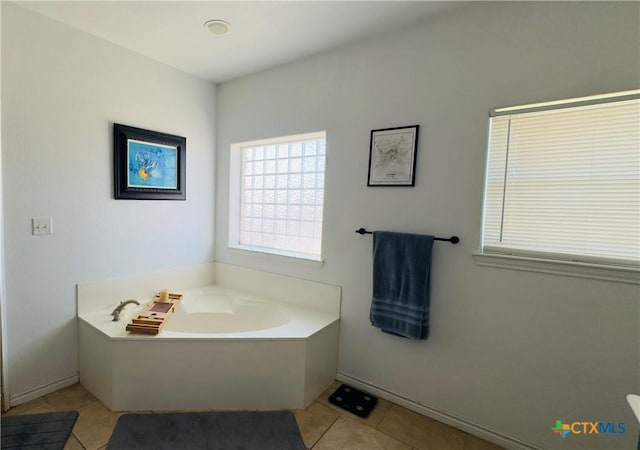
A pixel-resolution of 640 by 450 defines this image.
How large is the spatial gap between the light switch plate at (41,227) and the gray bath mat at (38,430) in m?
1.14

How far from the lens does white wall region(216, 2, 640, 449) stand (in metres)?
1.48

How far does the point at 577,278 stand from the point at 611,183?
19.4 inches

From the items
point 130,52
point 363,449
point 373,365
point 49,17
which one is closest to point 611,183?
point 373,365

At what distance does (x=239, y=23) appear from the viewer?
6.46 feet

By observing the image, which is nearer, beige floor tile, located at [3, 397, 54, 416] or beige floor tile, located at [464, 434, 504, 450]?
beige floor tile, located at [464, 434, 504, 450]

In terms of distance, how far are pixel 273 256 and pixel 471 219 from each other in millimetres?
1655

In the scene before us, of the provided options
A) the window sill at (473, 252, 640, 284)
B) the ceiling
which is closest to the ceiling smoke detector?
the ceiling

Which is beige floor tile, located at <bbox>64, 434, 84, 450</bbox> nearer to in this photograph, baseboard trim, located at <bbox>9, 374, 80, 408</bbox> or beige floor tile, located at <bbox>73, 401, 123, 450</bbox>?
beige floor tile, located at <bbox>73, 401, 123, 450</bbox>

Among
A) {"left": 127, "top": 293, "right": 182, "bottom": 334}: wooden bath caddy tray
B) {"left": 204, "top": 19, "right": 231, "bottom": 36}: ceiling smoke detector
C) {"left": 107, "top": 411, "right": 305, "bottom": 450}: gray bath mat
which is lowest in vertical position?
{"left": 107, "top": 411, "right": 305, "bottom": 450}: gray bath mat

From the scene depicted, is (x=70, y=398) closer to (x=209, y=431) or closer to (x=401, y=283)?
(x=209, y=431)

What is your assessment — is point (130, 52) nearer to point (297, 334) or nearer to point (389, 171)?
point (389, 171)

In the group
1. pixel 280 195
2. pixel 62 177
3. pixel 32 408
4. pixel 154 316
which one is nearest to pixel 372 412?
pixel 154 316

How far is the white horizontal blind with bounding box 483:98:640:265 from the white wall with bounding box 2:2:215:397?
2617 mm

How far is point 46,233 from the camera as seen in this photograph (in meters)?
2.04
